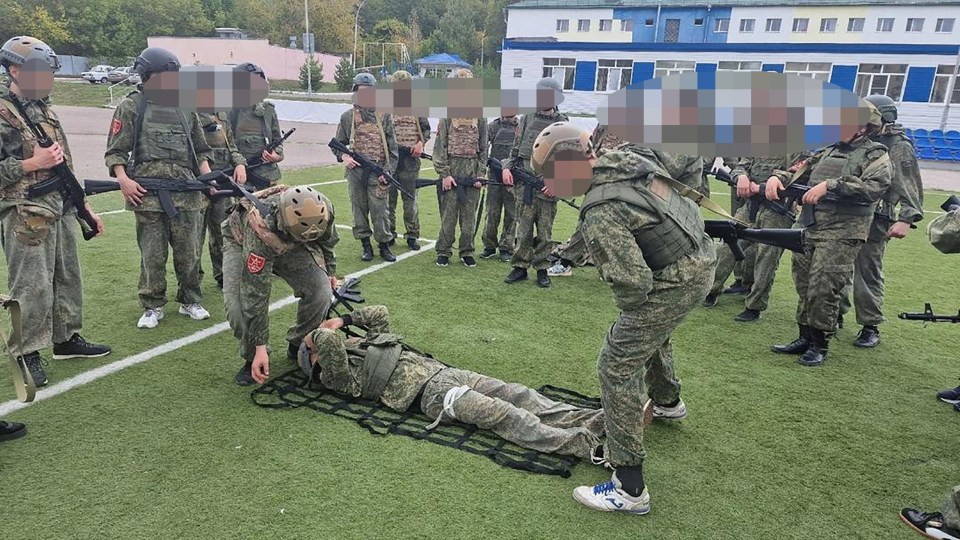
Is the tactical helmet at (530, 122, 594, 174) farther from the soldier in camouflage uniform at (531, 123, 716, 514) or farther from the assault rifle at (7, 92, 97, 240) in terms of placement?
the assault rifle at (7, 92, 97, 240)

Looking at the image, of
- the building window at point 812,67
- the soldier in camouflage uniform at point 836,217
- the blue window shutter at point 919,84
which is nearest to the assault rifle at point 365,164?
the soldier in camouflage uniform at point 836,217

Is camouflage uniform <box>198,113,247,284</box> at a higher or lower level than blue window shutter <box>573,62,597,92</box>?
lower

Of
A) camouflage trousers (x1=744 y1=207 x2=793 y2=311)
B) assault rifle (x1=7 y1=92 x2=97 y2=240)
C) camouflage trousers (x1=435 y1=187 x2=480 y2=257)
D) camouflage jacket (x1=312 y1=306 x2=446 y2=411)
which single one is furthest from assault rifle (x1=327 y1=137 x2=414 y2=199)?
camouflage trousers (x1=744 y1=207 x2=793 y2=311)

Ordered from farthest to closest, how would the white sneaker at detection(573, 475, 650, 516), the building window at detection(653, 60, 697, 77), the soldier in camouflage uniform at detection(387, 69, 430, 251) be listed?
the building window at detection(653, 60, 697, 77) → the soldier in camouflage uniform at detection(387, 69, 430, 251) → the white sneaker at detection(573, 475, 650, 516)

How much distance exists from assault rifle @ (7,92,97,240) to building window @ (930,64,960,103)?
3377 centimetres

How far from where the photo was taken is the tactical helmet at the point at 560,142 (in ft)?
10.6

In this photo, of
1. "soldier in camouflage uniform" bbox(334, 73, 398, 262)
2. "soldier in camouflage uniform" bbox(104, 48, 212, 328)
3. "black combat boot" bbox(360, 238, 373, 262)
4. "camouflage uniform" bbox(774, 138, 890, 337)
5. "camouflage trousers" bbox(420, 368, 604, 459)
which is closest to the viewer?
"camouflage trousers" bbox(420, 368, 604, 459)

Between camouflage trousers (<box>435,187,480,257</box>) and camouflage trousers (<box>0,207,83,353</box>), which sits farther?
camouflage trousers (<box>435,187,480,257</box>)

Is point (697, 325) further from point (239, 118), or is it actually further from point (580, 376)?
point (239, 118)

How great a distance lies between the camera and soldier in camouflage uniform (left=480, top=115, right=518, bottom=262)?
336 inches

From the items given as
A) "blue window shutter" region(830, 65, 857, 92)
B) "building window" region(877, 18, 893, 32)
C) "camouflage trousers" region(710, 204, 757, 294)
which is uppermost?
"building window" region(877, 18, 893, 32)

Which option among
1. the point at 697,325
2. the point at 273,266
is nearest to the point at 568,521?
the point at 273,266

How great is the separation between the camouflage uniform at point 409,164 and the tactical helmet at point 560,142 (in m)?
5.60

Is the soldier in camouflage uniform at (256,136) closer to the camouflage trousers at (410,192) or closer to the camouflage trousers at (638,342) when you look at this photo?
the camouflage trousers at (410,192)
